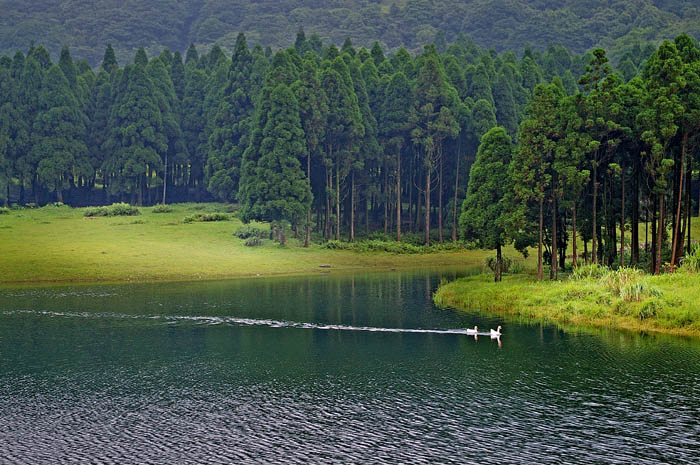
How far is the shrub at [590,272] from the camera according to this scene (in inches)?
2112

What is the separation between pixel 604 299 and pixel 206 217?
69528 millimetres

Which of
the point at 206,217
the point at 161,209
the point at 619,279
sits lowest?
the point at 619,279

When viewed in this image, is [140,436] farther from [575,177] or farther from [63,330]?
[575,177]

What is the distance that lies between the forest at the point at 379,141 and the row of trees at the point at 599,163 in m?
0.16

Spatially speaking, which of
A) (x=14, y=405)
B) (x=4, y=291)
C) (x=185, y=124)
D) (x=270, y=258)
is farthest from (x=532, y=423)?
(x=185, y=124)

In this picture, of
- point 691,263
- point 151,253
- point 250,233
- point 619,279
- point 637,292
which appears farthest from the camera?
point 250,233

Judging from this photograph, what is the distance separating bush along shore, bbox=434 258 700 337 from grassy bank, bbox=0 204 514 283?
102 feet

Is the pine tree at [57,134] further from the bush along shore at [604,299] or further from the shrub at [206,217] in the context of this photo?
the bush along shore at [604,299]

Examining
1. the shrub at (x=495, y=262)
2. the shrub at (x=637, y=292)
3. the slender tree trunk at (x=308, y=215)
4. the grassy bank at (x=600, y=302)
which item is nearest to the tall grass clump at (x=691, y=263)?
the grassy bank at (x=600, y=302)

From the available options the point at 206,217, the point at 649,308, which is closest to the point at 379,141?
the point at 206,217

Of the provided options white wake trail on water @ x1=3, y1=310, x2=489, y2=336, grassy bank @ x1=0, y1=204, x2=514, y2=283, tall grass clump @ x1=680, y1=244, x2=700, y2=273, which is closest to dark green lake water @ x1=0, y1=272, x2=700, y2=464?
white wake trail on water @ x1=3, y1=310, x2=489, y2=336

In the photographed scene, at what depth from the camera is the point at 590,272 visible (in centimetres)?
5325

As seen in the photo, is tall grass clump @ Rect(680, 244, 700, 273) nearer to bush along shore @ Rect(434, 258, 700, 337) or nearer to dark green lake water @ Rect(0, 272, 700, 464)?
bush along shore @ Rect(434, 258, 700, 337)

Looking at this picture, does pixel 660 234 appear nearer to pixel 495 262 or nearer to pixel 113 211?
pixel 495 262
